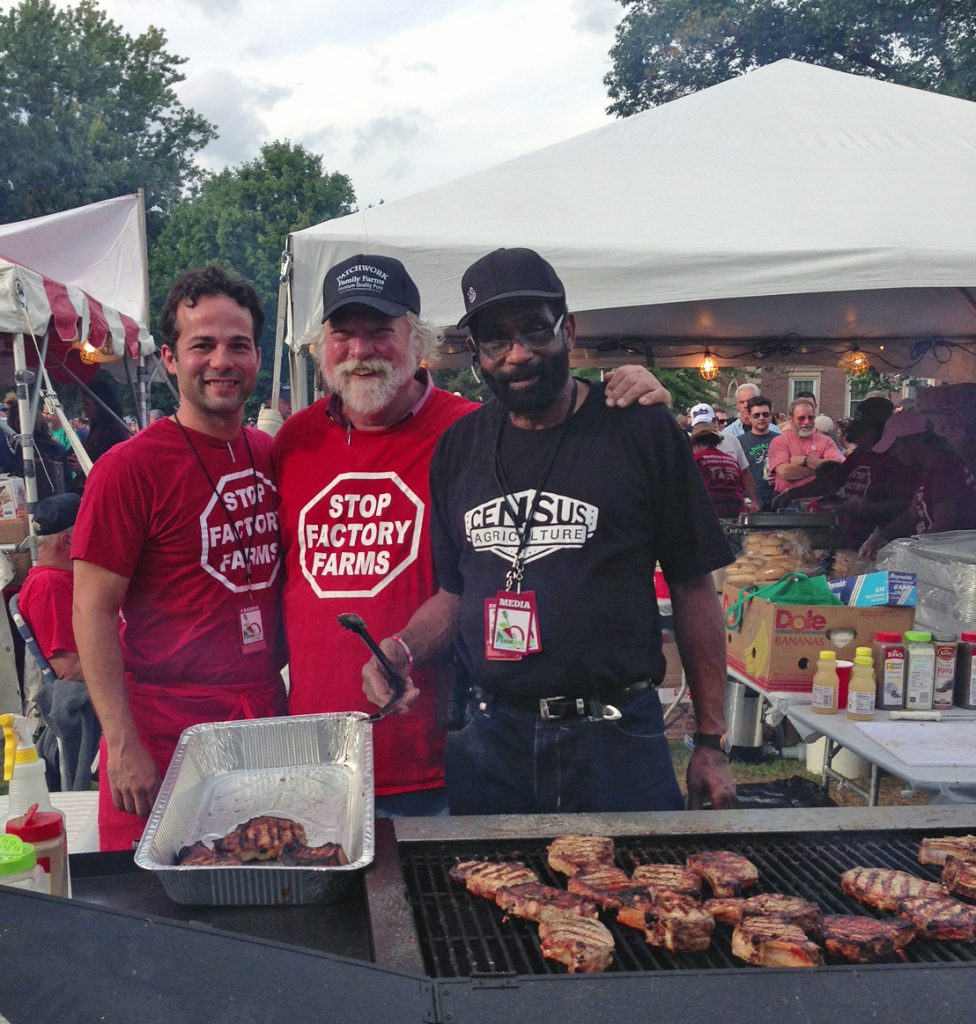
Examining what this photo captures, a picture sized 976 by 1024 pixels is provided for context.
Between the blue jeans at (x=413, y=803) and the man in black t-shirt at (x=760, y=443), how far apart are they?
7917 millimetres

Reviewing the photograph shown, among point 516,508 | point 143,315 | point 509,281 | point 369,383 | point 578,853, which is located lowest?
point 578,853

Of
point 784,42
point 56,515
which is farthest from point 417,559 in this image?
point 784,42

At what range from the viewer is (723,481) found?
25.5 ft

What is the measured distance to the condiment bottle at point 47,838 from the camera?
161cm

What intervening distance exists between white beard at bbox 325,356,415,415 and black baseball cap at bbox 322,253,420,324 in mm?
155

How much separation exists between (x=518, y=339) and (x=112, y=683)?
1.36 metres

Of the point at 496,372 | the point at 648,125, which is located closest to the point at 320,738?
the point at 496,372

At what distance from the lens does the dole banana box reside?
4348 mm

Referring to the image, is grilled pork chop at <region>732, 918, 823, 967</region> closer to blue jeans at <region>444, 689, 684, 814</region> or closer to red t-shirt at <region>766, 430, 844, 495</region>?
blue jeans at <region>444, 689, 684, 814</region>

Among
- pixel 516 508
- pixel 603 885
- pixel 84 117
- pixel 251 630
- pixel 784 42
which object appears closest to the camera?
pixel 603 885

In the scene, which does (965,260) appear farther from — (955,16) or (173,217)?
(173,217)

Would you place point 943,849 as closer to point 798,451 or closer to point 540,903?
point 540,903

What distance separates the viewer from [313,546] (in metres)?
2.64

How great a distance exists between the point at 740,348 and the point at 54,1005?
7.99 metres
